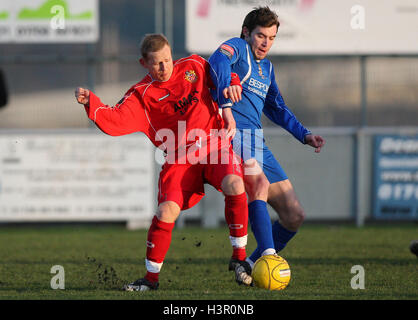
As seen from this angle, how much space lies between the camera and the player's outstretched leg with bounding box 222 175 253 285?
5.34m

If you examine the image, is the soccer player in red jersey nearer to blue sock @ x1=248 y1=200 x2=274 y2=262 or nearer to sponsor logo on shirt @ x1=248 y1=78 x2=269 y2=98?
blue sock @ x1=248 y1=200 x2=274 y2=262

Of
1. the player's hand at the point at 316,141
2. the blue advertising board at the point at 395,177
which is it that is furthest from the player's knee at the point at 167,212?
the blue advertising board at the point at 395,177

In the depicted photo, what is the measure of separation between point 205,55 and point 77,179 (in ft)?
9.25

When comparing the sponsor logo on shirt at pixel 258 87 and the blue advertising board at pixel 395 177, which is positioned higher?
the sponsor logo on shirt at pixel 258 87

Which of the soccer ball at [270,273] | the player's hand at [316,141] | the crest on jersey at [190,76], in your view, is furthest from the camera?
the player's hand at [316,141]

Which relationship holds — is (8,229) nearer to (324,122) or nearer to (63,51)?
(63,51)

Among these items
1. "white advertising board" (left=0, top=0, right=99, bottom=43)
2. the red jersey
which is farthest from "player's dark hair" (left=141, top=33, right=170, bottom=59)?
"white advertising board" (left=0, top=0, right=99, bottom=43)

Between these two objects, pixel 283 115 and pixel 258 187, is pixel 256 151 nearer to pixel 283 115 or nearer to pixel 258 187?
pixel 258 187

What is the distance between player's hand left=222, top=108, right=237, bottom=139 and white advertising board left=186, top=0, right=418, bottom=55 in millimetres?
6636

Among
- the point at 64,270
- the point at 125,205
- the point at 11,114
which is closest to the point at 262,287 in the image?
the point at 64,270

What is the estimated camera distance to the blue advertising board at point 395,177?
11688 mm

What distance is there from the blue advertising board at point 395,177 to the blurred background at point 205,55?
15 mm

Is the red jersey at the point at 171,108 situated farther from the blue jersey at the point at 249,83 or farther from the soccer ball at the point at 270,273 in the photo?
the soccer ball at the point at 270,273

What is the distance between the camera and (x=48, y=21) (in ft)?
39.1
